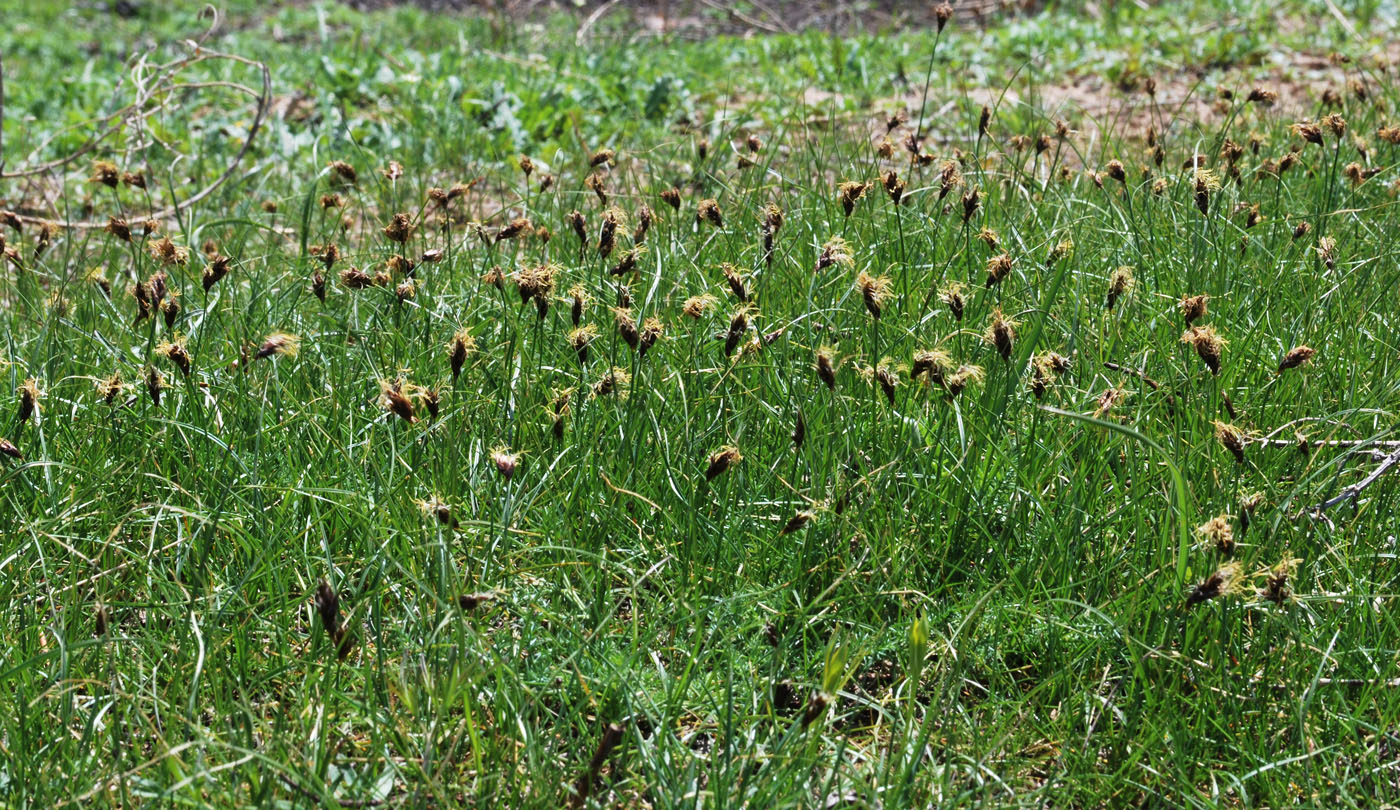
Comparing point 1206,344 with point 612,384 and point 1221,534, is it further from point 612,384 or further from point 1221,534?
point 612,384

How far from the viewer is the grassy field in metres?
1.77

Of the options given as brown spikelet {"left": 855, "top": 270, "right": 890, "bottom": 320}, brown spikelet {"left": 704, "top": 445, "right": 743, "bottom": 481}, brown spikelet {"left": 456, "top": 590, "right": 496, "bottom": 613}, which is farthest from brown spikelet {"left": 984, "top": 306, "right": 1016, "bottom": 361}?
brown spikelet {"left": 456, "top": 590, "right": 496, "bottom": 613}

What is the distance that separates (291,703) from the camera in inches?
77.8

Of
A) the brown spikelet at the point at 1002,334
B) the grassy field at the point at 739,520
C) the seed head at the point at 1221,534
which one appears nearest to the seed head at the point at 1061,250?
the grassy field at the point at 739,520

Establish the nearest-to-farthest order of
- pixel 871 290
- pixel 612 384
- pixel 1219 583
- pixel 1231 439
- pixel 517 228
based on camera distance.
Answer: pixel 1219 583 → pixel 1231 439 → pixel 871 290 → pixel 612 384 → pixel 517 228

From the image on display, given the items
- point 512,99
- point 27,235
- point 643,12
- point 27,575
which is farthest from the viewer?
point 643,12

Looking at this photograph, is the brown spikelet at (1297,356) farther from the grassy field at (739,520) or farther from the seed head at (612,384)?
the seed head at (612,384)

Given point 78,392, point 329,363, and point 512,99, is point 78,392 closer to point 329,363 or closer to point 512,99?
point 329,363

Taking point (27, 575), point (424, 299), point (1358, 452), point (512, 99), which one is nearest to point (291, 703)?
point (27, 575)

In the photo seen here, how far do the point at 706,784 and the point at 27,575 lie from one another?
1.22 m

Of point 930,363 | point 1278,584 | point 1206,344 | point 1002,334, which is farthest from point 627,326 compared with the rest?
point 1278,584

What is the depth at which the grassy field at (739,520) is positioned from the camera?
1.77m

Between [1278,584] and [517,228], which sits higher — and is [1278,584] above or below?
below

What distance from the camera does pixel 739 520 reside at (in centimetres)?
221
